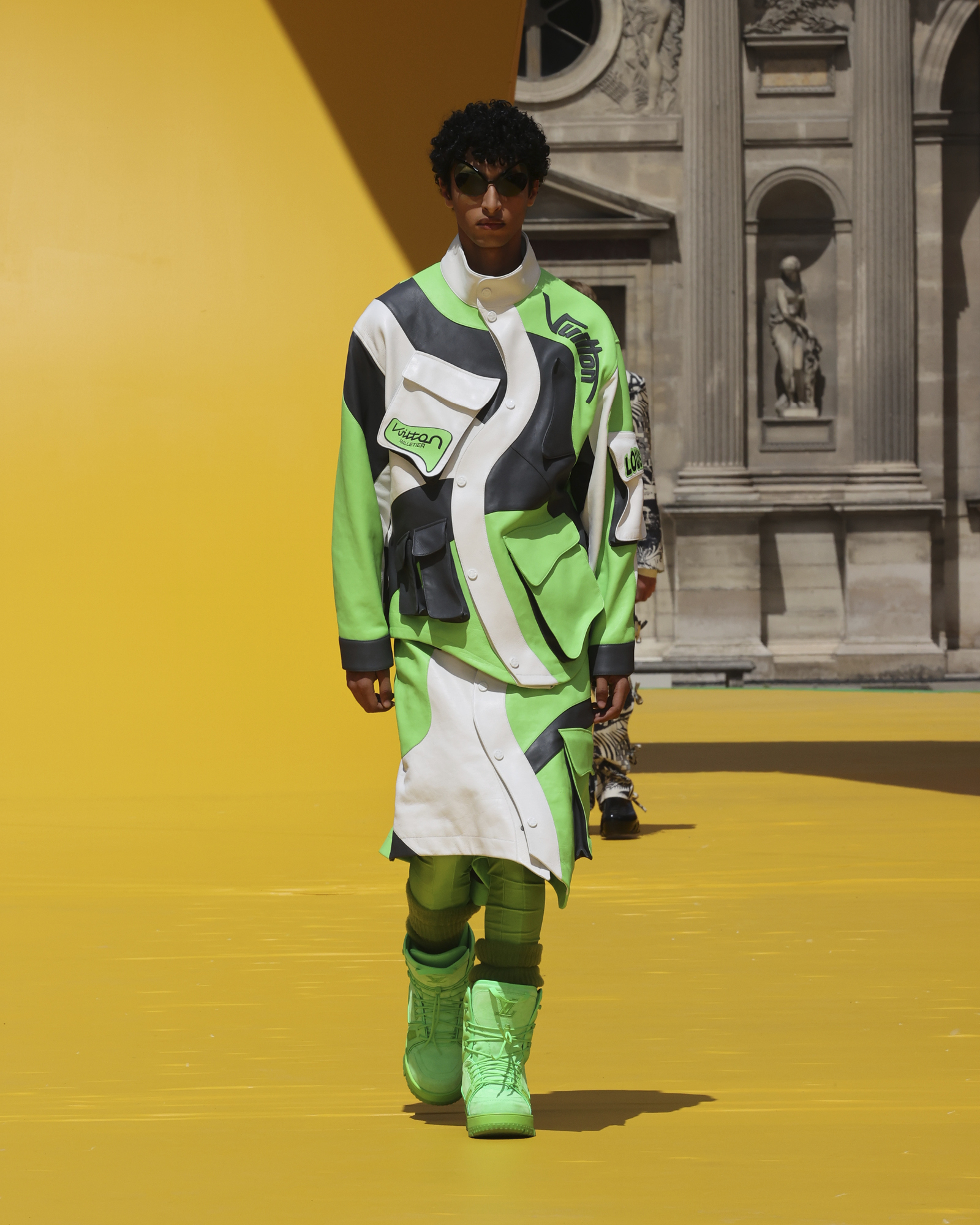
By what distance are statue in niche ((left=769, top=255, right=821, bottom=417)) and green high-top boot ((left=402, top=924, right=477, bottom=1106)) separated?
1881cm

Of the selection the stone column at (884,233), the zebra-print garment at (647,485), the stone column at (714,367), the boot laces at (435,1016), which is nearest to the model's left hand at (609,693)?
the boot laces at (435,1016)

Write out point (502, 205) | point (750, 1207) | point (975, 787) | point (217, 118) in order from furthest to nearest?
point (975, 787)
point (217, 118)
point (502, 205)
point (750, 1207)

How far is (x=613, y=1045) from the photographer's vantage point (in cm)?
374

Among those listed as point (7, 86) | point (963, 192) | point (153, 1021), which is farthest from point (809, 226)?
point (153, 1021)

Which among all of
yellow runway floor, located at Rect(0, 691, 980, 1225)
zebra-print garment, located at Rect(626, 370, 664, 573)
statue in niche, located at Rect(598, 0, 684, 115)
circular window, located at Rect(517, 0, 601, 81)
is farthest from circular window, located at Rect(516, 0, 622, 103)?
yellow runway floor, located at Rect(0, 691, 980, 1225)

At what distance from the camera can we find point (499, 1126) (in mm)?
3014

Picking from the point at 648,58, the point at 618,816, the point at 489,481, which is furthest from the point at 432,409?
the point at 648,58

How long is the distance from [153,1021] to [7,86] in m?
5.03

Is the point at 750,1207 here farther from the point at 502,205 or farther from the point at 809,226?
the point at 809,226

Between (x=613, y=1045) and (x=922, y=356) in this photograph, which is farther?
(x=922, y=356)

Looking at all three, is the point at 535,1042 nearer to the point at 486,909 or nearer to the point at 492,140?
the point at 486,909

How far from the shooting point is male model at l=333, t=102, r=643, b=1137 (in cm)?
307

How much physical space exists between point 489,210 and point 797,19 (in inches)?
760

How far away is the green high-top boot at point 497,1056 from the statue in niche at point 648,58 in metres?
19.5
